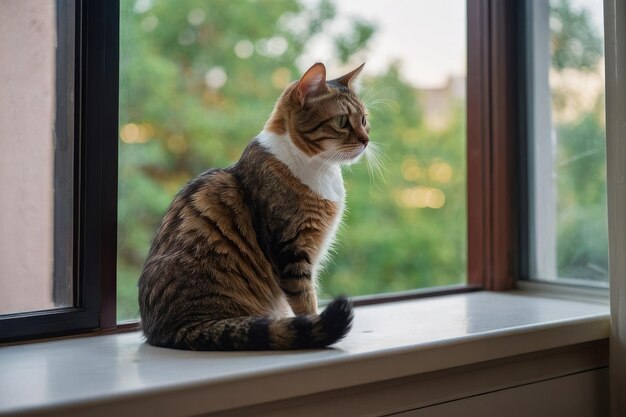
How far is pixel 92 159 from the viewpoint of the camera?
1.13m

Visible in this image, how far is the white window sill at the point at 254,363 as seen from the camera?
764mm

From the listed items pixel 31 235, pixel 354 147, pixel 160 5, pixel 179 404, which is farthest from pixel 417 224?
pixel 179 404

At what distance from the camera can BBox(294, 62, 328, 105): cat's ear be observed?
116 cm

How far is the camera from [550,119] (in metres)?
1.60

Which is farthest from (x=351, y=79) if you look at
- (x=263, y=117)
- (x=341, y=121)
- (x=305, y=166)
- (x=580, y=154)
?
(x=263, y=117)

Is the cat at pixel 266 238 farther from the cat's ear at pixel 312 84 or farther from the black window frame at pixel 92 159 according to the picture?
the black window frame at pixel 92 159

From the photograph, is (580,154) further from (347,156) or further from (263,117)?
(263,117)

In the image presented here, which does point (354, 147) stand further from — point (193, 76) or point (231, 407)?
point (193, 76)

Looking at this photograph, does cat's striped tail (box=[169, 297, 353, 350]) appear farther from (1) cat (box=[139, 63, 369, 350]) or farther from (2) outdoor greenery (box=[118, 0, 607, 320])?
(2) outdoor greenery (box=[118, 0, 607, 320])

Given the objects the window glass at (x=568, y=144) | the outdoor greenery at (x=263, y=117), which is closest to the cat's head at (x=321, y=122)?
the window glass at (x=568, y=144)

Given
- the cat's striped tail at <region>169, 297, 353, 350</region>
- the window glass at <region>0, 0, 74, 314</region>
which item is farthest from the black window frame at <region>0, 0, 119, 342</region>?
the cat's striped tail at <region>169, 297, 353, 350</region>

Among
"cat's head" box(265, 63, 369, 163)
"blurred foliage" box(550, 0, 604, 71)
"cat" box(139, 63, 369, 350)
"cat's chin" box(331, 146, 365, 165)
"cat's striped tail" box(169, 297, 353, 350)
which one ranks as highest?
"blurred foliage" box(550, 0, 604, 71)

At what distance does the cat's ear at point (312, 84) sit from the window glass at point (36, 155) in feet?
1.42

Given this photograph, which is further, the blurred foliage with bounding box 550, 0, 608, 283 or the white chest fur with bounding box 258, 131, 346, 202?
the blurred foliage with bounding box 550, 0, 608, 283
